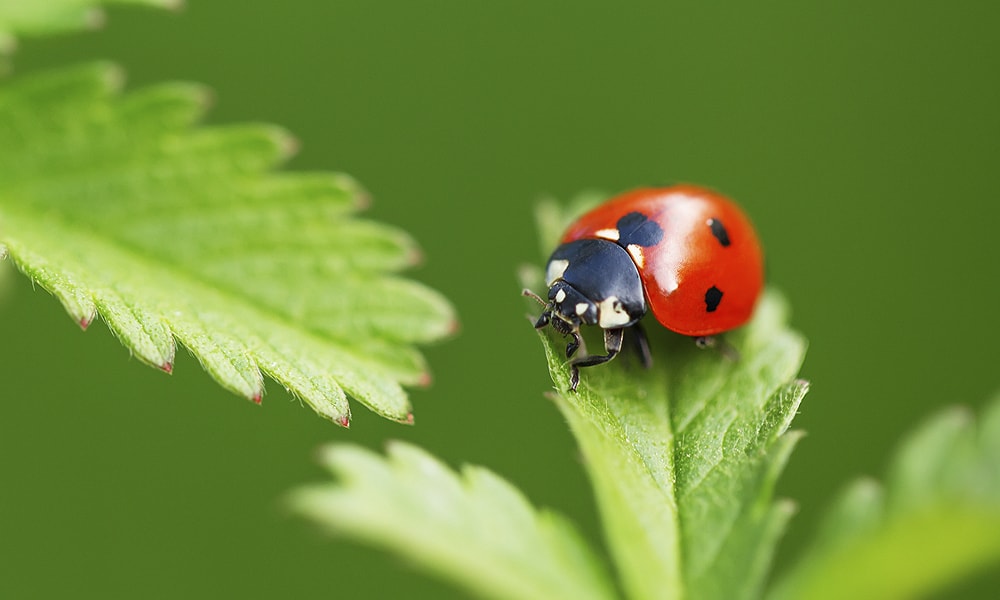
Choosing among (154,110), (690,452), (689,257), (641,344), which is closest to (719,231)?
(689,257)

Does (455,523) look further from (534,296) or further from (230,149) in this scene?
(230,149)

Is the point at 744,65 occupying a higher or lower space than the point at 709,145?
higher

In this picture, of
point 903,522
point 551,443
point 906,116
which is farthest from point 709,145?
point 903,522

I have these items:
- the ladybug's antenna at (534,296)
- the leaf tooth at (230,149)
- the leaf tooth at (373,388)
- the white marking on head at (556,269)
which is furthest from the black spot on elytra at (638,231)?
the leaf tooth at (230,149)

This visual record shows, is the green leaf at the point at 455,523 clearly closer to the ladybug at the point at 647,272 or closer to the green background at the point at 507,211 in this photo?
the ladybug at the point at 647,272

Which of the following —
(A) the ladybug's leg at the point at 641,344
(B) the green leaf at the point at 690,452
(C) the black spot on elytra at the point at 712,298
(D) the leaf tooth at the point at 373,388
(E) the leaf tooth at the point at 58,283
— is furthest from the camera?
(C) the black spot on elytra at the point at 712,298

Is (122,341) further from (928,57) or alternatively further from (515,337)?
(928,57)
